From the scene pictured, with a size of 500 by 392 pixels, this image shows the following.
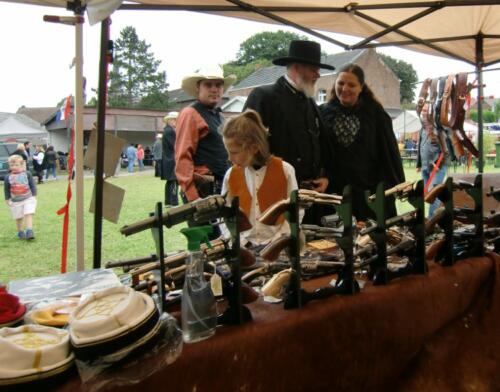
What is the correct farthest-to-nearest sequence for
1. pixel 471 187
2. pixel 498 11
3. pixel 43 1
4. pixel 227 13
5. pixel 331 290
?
pixel 498 11, pixel 227 13, pixel 43 1, pixel 471 187, pixel 331 290

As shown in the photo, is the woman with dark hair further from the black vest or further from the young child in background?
the young child in background

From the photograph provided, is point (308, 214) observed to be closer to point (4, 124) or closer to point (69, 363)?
point (69, 363)

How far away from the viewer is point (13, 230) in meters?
6.49

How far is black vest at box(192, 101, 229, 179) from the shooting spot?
8.80 feet

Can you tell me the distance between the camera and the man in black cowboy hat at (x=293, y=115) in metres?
2.51

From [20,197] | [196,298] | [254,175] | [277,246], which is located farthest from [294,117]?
[20,197]

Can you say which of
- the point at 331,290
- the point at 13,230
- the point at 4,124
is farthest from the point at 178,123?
the point at 4,124

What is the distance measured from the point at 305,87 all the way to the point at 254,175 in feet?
2.58

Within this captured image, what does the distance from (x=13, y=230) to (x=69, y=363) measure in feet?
21.3

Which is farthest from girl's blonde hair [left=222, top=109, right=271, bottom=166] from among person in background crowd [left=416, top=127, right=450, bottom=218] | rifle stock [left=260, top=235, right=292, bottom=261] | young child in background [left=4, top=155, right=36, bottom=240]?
young child in background [left=4, top=155, right=36, bottom=240]

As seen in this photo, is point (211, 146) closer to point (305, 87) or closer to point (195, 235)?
point (305, 87)

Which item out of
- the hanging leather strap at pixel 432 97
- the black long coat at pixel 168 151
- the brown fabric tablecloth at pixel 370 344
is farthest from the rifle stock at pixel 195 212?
the black long coat at pixel 168 151

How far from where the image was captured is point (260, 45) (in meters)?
55.5

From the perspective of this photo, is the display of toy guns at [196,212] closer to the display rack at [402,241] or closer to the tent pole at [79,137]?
the display rack at [402,241]
